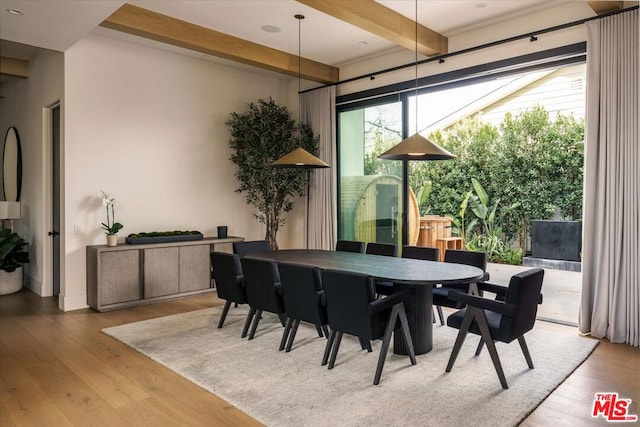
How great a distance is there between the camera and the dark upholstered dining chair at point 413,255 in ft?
14.7

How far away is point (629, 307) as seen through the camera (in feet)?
13.3

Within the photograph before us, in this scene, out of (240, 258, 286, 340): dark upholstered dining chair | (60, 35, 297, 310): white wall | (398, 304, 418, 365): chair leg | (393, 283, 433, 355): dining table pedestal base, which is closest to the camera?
(398, 304, 418, 365): chair leg

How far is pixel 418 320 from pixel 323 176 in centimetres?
359

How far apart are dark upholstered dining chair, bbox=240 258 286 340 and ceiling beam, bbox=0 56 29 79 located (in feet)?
16.2

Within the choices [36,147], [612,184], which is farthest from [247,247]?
[612,184]

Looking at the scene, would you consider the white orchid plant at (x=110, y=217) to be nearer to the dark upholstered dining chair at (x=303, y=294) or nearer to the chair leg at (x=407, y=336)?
the dark upholstered dining chair at (x=303, y=294)

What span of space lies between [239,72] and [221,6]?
7.49 feet

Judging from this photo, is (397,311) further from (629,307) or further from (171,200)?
(171,200)

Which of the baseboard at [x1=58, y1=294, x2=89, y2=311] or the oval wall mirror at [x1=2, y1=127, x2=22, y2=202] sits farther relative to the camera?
the oval wall mirror at [x1=2, y1=127, x2=22, y2=202]

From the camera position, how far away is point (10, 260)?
624 cm

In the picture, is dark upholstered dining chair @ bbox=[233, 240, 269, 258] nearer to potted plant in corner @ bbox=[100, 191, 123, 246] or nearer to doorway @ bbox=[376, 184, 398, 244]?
potted plant in corner @ bbox=[100, 191, 123, 246]

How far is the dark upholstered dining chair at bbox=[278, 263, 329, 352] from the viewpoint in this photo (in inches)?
138

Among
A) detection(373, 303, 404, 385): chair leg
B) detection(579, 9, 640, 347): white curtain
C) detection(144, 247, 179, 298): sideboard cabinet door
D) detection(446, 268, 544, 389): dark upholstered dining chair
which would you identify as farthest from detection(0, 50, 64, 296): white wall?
detection(579, 9, 640, 347): white curtain

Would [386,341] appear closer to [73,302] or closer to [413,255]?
[413,255]
